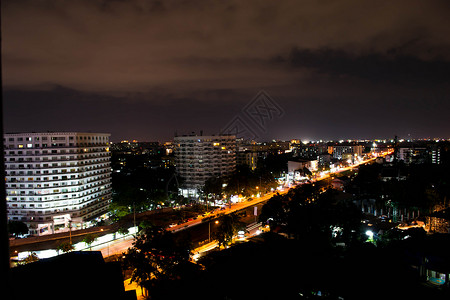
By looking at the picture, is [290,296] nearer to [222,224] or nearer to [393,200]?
[222,224]

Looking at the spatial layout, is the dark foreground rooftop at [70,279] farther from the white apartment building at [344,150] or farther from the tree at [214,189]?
the white apartment building at [344,150]

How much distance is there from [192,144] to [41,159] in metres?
17.1

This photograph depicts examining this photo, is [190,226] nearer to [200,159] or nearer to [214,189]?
[214,189]

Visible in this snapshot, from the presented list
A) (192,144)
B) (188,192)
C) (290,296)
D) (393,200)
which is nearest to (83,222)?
(188,192)

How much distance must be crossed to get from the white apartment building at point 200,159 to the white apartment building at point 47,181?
514 inches

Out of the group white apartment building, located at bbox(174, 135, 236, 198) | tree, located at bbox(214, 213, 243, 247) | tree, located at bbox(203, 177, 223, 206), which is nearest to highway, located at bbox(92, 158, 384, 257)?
tree, located at bbox(214, 213, 243, 247)

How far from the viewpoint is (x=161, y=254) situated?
10.9 meters

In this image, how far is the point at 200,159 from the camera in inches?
1422

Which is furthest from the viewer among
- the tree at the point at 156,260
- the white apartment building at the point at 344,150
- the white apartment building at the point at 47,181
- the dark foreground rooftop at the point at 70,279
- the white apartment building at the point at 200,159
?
the white apartment building at the point at 344,150

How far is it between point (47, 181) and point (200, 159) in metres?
17.2

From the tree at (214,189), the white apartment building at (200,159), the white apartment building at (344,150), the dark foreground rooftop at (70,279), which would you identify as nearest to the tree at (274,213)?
the dark foreground rooftop at (70,279)

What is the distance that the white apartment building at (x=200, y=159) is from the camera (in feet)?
118

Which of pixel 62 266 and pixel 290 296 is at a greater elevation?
pixel 62 266

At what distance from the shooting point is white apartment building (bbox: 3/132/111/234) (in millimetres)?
23141
